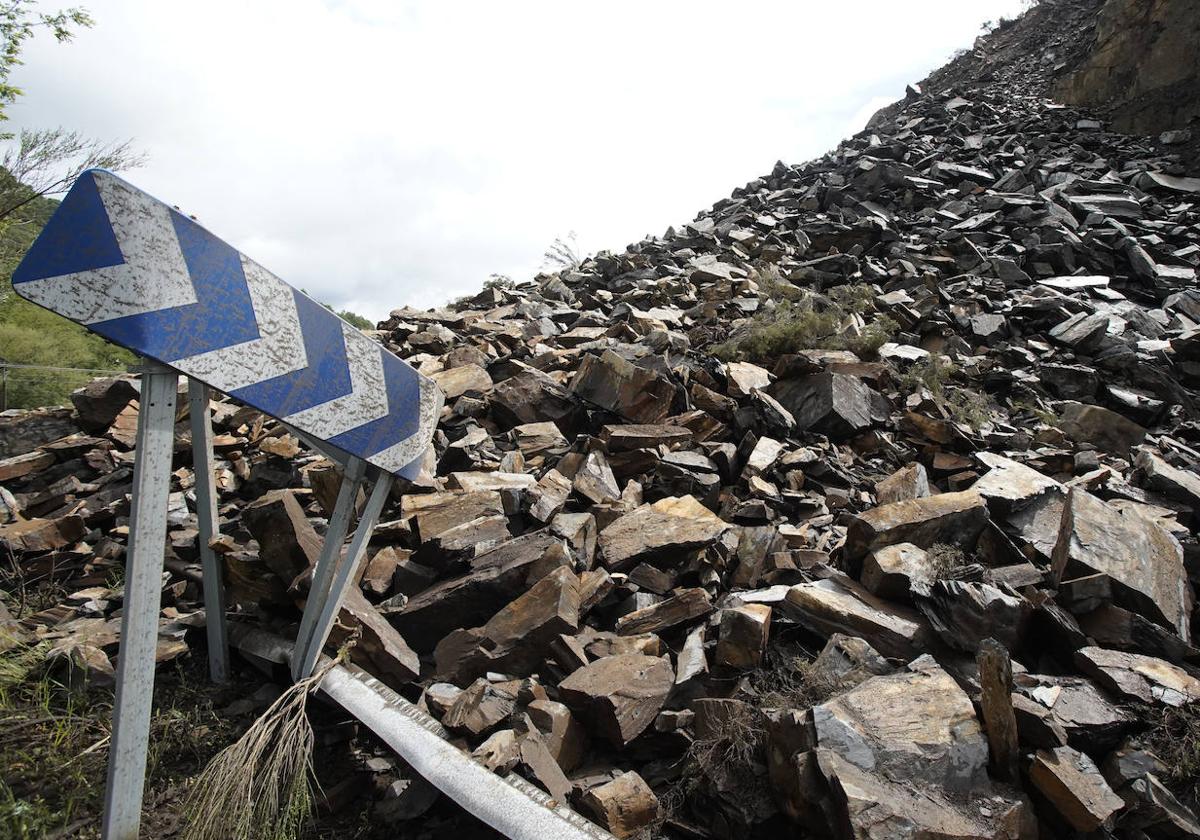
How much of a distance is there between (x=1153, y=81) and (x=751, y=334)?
1740 centimetres

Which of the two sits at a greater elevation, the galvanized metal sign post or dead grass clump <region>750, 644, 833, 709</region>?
the galvanized metal sign post

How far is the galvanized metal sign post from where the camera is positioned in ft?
5.19

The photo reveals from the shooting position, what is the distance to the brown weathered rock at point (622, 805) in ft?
7.39

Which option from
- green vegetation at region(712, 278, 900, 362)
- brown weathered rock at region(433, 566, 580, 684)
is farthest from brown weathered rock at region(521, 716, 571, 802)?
green vegetation at region(712, 278, 900, 362)

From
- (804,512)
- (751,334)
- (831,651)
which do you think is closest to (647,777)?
(831,651)

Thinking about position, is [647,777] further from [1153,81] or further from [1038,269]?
[1153,81]

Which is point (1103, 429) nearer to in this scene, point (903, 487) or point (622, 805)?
point (903, 487)

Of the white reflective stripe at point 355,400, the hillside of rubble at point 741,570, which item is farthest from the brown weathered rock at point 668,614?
the white reflective stripe at point 355,400

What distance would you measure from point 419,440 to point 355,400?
384 millimetres

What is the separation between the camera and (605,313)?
9.89m

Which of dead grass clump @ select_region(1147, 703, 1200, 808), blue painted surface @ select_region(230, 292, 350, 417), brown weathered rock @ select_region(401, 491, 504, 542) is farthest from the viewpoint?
brown weathered rock @ select_region(401, 491, 504, 542)

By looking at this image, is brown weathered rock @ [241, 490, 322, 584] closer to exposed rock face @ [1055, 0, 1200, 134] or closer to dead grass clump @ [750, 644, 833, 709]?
dead grass clump @ [750, 644, 833, 709]

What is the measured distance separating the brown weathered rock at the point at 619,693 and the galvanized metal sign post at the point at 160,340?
1.37 m

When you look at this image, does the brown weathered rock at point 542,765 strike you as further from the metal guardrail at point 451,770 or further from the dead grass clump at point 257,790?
the dead grass clump at point 257,790
